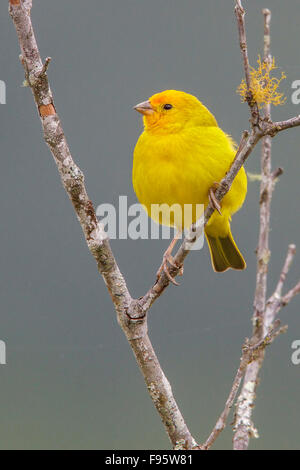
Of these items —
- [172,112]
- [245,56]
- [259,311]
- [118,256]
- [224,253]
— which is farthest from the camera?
[118,256]

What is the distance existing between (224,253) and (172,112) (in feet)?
2.99

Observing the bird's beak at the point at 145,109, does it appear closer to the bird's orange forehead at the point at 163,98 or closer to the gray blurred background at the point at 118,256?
the bird's orange forehead at the point at 163,98

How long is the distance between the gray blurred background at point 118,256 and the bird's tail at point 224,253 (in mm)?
3726

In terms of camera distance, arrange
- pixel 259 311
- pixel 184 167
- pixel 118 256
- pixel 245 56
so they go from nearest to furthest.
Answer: pixel 245 56
pixel 259 311
pixel 184 167
pixel 118 256

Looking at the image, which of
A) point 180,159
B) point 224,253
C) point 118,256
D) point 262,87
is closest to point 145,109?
point 180,159

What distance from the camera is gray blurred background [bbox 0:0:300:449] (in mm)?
8672

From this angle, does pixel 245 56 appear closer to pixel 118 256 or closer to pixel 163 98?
pixel 163 98

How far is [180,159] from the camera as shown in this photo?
358cm

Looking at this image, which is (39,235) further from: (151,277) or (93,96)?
(93,96)

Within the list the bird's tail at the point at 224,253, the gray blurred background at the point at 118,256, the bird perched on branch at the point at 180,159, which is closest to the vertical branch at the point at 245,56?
the bird perched on branch at the point at 180,159

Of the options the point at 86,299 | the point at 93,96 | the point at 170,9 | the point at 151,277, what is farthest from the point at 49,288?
the point at 170,9

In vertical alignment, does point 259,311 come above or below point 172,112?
below

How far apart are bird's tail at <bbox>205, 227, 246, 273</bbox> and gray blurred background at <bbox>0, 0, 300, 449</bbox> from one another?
3726mm

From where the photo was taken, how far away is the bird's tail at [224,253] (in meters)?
4.25
